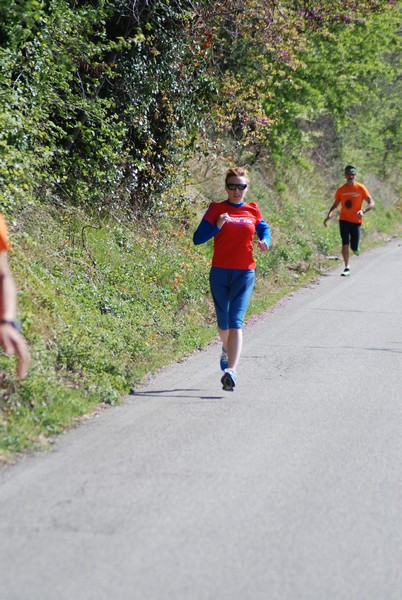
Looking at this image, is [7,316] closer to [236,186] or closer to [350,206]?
[236,186]

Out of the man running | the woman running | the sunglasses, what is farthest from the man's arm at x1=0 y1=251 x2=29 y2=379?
the man running

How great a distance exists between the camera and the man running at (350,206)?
58.6ft

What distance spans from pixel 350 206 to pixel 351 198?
0.51 feet

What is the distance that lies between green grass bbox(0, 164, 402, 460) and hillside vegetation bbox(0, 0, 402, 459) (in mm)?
23

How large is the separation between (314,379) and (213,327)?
300 centimetres

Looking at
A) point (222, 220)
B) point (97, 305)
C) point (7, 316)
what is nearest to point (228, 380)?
point (222, 220)

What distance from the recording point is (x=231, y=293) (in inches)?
357

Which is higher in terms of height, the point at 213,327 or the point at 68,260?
the point at 68,260

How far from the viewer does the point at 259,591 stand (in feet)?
14.4

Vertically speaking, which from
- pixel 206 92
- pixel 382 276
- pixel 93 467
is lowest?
pixel 382 276

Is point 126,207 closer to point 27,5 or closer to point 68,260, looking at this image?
point 68,260

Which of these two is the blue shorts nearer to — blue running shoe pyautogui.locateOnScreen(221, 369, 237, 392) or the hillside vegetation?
the hillside vegetation

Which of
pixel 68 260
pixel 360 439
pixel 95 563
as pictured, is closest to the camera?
pixel 95 563

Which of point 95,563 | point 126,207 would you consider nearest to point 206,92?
point 126,207
